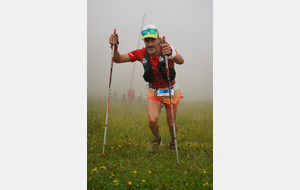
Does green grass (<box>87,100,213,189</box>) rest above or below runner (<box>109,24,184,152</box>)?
below

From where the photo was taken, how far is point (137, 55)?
4672 mm

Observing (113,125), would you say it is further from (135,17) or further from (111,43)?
(135,17)

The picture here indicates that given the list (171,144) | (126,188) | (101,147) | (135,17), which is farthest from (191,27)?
(126,188)

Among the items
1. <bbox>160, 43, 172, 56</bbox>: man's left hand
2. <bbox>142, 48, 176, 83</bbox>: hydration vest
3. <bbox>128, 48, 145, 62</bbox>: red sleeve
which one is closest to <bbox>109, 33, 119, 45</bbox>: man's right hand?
<bbox>128, 48, 145, 62</bbox>: red sleeve

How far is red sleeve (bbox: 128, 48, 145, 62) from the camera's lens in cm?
466

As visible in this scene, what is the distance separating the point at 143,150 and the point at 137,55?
6.48 ft

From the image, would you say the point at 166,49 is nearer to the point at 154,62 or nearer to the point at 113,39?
the point at 154,62

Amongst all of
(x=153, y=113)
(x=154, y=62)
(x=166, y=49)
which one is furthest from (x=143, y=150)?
(x=166, y=49)

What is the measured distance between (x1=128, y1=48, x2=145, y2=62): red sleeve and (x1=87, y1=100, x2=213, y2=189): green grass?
1.05 meters

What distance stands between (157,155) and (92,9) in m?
3.05

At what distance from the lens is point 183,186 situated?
3180 mm

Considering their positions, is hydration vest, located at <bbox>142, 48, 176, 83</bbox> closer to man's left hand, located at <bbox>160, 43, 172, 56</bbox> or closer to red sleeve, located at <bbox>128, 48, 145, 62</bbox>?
red sleeve, located at <bbox>128, 48, 145, 62</bbox>

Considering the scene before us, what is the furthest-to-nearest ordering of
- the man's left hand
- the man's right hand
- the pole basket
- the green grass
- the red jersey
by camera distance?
the pole basket
the red jersey
the man's right hand
the man's left hand
the green grass

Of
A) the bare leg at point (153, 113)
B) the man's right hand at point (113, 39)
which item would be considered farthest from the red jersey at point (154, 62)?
the man's right hand at point (113, 39)
